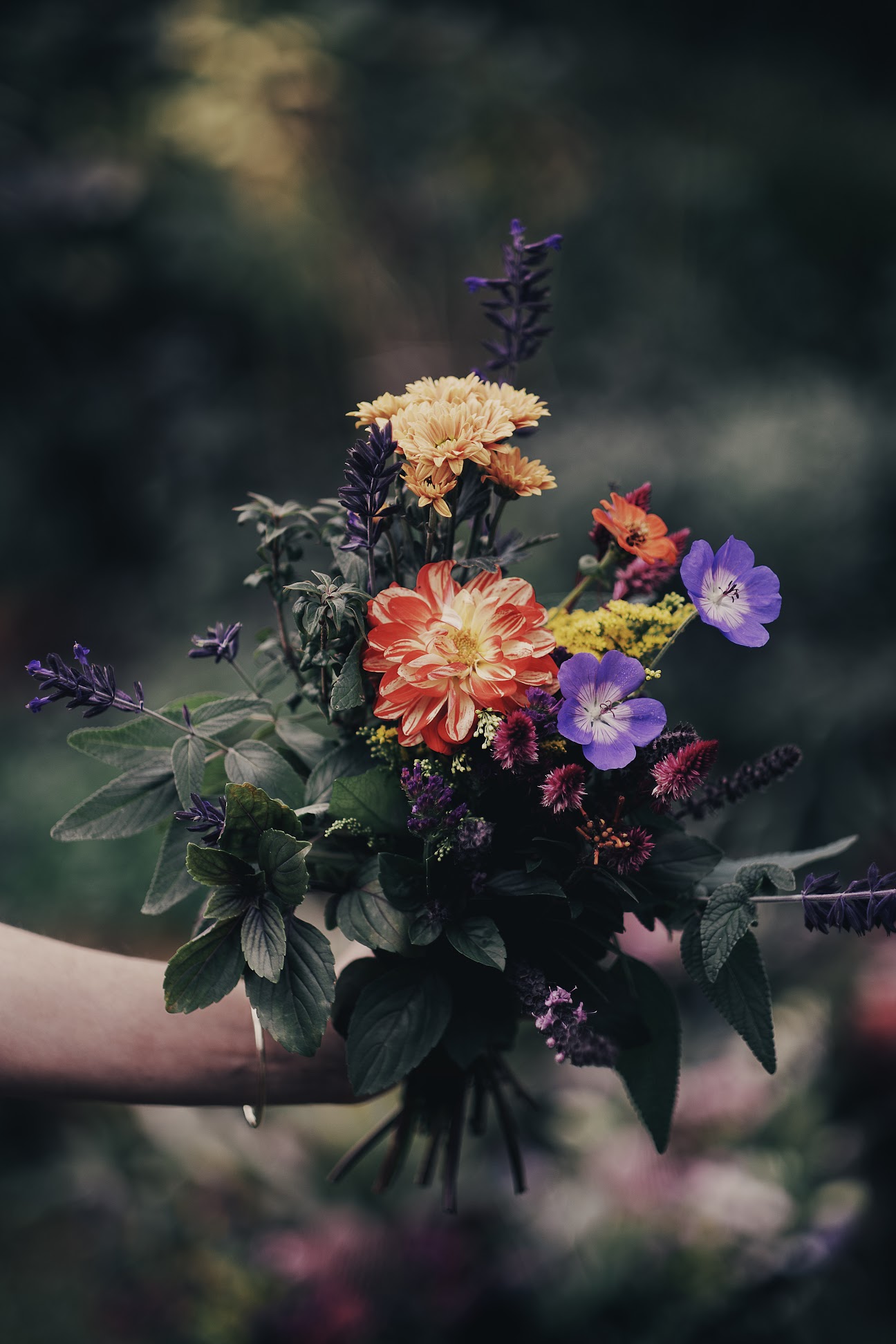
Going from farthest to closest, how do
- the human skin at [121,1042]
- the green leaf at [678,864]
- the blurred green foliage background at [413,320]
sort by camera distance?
1. the blurred green foliage background at [413,320]
2. the human skin at [121,1042]
3. the green leaf at [678,864]

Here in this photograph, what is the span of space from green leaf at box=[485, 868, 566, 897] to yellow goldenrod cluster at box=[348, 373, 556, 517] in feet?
0.81

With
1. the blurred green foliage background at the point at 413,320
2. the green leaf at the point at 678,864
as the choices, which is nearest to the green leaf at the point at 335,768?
the green leaf at the point at 678,864

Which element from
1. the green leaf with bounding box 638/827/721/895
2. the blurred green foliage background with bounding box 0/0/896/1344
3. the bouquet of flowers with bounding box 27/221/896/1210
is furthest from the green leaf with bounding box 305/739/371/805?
the blurred green foliage background with bounding box 0/0/896/1344

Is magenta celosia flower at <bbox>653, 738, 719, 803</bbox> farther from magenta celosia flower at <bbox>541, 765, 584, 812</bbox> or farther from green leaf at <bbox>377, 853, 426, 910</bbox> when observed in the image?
green leaf at <bbox>377, 853, 426, 910</bbox>

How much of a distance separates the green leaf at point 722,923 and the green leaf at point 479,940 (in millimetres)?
133

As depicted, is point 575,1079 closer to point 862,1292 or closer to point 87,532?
point 862,1292

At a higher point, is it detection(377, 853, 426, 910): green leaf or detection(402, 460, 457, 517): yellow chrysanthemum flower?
detection(402, 460, 457, 517): yellow chrysanthemum flower

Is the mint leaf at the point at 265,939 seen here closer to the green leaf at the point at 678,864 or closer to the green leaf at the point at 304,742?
the green leaf at the point at 304,742

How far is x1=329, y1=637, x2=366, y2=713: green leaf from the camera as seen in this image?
2.07 ft

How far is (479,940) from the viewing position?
630 mm

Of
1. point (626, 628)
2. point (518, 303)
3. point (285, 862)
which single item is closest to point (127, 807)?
point (285, 862)

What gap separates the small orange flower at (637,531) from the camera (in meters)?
0.68

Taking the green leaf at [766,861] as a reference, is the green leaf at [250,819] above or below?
above

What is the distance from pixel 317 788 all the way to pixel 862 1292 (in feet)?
4.50
